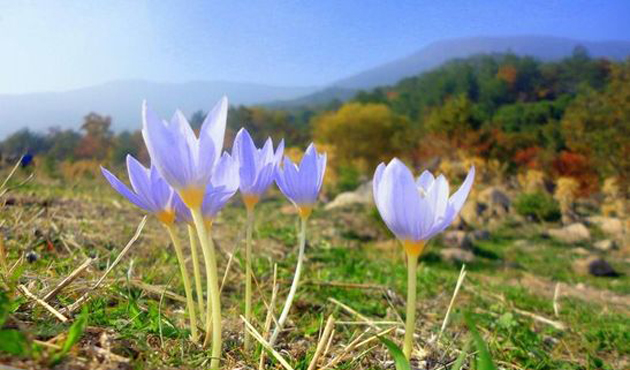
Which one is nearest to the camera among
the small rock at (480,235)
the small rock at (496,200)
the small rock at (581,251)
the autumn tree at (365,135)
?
the small rock at (581,251)

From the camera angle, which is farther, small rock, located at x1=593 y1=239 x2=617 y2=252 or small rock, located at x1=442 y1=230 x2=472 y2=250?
small rock, located at x1=593 y1=239 x2=617 y2=252

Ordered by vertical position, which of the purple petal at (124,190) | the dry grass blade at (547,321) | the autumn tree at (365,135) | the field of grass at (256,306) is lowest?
the autumn tree at (365,135)

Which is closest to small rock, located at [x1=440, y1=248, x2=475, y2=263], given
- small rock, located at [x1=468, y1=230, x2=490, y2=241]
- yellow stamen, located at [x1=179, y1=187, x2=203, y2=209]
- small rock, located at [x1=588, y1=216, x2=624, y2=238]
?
A: small rock, located at [x1=468, y1=230, x2=490, y2=241]

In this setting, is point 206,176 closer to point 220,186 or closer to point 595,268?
point 220,186

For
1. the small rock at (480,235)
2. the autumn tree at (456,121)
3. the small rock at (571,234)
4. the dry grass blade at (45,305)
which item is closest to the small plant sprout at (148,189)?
the dry grass blade at (45,305)

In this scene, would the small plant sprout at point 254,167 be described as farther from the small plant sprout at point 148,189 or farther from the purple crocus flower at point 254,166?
the small plant sprout at point 148,189

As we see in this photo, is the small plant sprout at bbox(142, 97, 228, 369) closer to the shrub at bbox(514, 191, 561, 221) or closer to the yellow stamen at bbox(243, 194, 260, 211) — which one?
the yellow stamen at bbox(243, 194, 260, 211)

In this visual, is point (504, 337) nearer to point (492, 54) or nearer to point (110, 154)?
point (110, 154)
